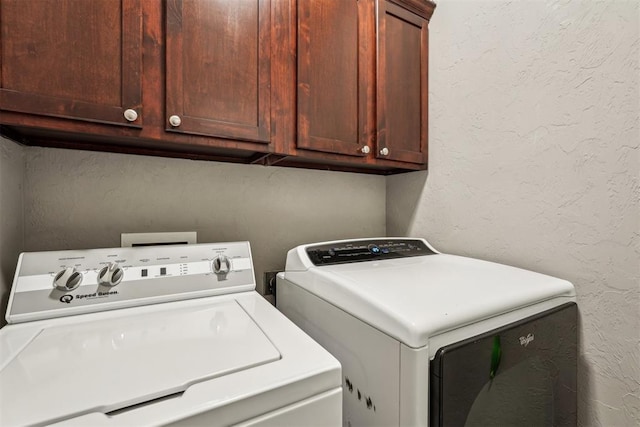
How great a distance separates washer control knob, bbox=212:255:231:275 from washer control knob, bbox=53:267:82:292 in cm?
36

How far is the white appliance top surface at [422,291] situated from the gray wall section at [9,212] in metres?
0.82

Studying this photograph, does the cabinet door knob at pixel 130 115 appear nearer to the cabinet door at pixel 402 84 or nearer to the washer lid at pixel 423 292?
the washer lid at pixel 423 292

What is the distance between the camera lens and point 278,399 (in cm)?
47

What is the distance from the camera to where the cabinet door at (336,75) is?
3.44 feet

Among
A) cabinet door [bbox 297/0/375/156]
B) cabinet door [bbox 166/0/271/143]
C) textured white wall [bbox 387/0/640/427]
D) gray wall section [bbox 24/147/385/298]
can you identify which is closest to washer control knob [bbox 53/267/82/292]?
gray wall section [bbox 24/147/385/298]

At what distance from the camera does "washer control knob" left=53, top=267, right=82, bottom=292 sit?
29.9 inches

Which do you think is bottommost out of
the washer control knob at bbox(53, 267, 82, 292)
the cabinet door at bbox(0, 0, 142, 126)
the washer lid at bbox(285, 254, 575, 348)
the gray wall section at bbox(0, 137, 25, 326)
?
the washer lid at bbox(285, 254, 575, 348)

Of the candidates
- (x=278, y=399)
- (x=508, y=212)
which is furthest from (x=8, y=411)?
(x=508, y=212)

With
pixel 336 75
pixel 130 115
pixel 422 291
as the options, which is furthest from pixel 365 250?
pixel 130 115

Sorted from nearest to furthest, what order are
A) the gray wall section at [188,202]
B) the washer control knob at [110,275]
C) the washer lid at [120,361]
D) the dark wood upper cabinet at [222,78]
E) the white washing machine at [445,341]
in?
the washer lid at [120,361]
the white washing machine at [445,341]
the dark wood upper cabinet at [222,78]
the washer control knob at [110,275]
the gray wall section at [188,202]

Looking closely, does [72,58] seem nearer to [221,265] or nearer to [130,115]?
[130,115]

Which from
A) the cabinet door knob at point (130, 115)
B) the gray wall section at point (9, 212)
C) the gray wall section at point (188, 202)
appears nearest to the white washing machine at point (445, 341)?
the gray wall section at point (188, 202)

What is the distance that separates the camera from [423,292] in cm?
76

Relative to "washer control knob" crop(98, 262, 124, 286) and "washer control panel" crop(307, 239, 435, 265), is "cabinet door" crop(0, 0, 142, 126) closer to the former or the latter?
"washer control knob" crop(98, 262, 124, 286)
